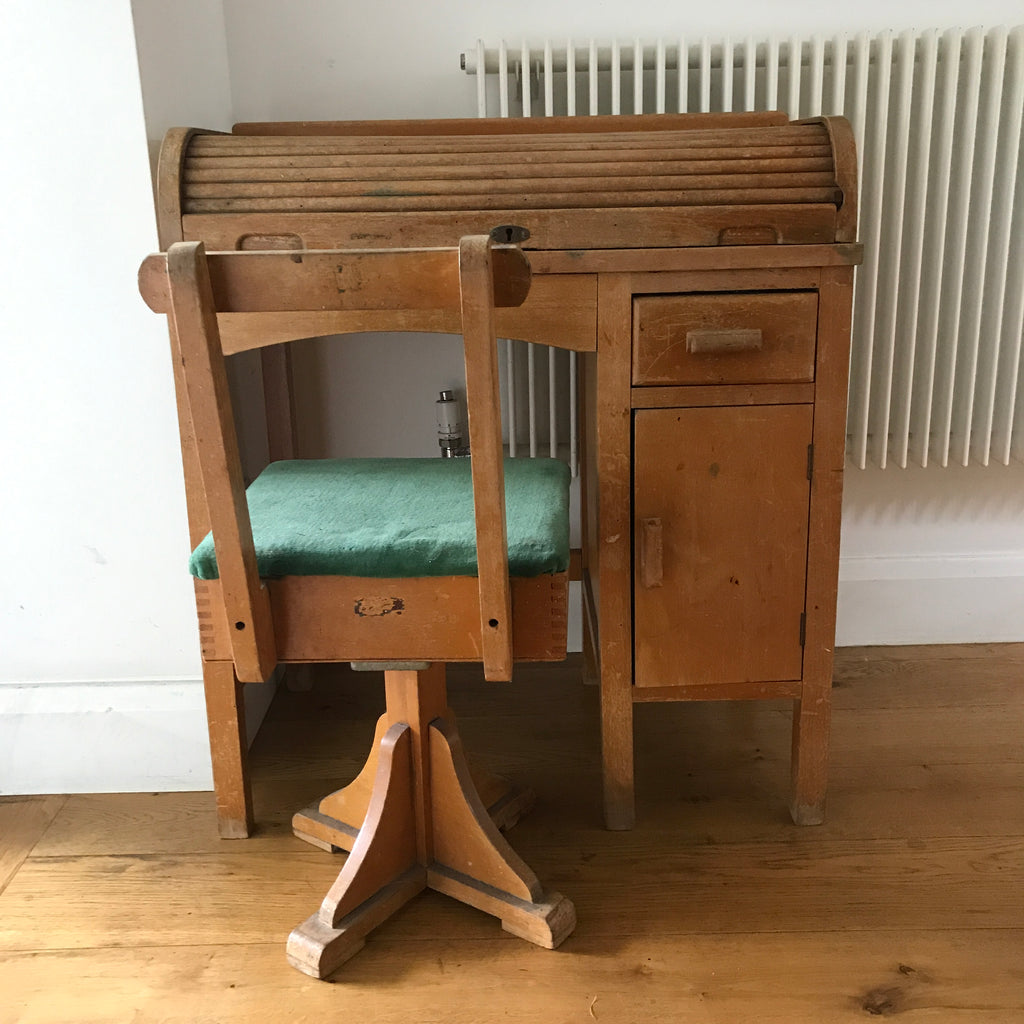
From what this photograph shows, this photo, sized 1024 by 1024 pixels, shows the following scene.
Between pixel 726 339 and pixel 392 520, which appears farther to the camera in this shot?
pixel 726 339

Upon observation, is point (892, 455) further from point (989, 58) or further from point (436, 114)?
point (436, 114)

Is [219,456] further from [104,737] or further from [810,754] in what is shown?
[810,754]

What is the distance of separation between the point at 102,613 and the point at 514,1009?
0.87 metres

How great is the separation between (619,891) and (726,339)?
0.75 m

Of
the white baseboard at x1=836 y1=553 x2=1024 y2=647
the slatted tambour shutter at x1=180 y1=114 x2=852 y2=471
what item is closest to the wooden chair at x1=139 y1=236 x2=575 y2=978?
the slatted tambour shutter at x1=180 y1=114 x2=852 y2=471

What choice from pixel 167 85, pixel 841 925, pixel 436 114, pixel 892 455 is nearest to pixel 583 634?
pixel 892 455

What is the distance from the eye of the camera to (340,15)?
1.89 m

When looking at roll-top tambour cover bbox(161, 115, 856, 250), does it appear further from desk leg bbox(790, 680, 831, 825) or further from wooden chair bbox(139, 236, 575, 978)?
desk leg bbox(790, 680, 831, 825)

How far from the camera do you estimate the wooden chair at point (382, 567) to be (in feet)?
3.34

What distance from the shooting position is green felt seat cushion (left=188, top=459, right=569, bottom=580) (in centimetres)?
116

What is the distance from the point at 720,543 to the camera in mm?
1455

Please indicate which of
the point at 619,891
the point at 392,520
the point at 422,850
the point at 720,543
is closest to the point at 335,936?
the point at 422,850

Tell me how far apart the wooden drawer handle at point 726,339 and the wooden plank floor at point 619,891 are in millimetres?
711

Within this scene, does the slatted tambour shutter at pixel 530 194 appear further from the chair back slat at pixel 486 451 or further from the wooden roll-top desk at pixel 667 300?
the chair back slat at pixel 486 451
